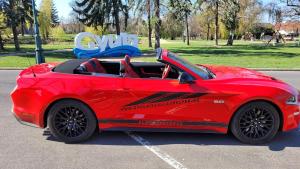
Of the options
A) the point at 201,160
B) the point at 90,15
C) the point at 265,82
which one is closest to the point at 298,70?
the point at 265,82

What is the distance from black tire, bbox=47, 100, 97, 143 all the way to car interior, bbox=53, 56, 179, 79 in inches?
22.4

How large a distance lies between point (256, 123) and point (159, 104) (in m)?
1.49

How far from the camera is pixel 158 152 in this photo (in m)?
4.80

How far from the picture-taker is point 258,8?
178 ft

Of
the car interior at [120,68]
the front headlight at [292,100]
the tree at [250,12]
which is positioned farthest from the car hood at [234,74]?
the tree at [250,12]

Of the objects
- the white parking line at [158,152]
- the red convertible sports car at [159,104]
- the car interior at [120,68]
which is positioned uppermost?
the car interior at [120,68]

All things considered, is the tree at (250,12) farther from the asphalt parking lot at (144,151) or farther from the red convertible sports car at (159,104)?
the asphalt parking lot at (144,151)

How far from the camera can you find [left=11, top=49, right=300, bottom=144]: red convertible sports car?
495cm

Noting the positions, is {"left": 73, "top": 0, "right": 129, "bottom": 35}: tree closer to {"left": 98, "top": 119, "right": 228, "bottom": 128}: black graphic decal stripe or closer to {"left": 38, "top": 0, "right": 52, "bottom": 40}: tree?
{"left": 38, "top": 0, "right": 52, "bottom": 40}: tree

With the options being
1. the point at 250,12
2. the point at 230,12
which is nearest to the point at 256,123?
the point at 230,12

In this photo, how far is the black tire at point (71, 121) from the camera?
16.7 feet

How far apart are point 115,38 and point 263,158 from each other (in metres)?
20.8

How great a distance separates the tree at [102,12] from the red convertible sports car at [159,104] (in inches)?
1285

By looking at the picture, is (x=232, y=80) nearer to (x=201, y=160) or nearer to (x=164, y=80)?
(x=164, y=80)
